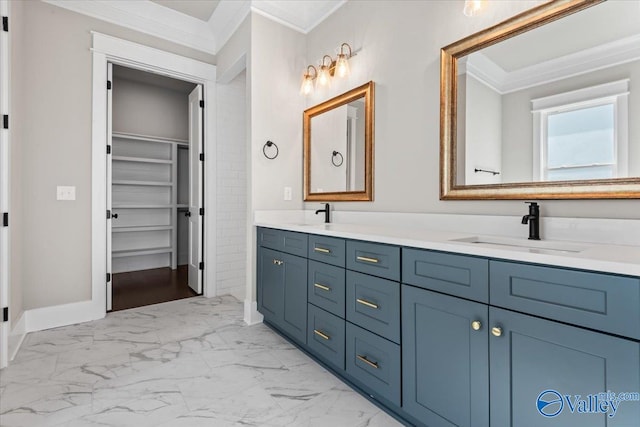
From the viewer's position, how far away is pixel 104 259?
9.55 ft

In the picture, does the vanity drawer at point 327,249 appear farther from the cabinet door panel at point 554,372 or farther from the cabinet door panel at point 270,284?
the cabinet door panel at point 554,372

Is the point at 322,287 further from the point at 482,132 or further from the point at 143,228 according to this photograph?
the point at 143,228

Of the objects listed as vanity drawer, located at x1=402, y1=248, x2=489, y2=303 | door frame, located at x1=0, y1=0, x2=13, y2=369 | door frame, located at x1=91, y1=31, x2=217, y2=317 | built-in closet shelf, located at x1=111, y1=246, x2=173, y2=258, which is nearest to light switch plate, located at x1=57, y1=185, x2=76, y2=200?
door frame, located at x1=91, y1=31, x2=217, y2=317

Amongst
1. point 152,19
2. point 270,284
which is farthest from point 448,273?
point 152,19

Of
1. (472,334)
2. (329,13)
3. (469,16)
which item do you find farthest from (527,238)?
(329,13)

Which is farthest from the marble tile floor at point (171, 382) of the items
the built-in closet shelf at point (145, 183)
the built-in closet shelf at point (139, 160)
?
the built-in closet shelf at point (139, 160)

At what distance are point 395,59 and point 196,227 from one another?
2756mm

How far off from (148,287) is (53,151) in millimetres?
1894

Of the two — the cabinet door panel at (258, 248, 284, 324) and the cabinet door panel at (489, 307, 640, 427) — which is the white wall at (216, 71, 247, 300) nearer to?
the cabinet door panel at (258, 248, 284, 324)

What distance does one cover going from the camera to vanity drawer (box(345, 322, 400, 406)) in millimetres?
1455

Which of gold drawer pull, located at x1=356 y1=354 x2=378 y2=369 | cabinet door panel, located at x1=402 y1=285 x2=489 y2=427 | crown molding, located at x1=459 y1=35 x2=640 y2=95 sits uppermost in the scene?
crown molding, located at x1=459 y1=35 x2=640 y2=95

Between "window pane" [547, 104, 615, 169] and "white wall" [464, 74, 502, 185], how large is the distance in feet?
0.78

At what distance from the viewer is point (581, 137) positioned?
1.37 m

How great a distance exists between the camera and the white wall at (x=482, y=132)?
1657 mm
